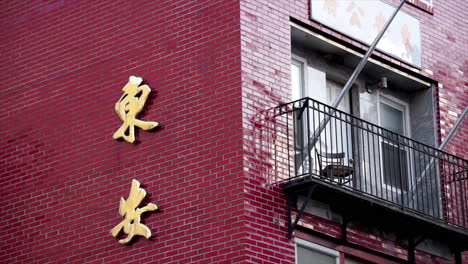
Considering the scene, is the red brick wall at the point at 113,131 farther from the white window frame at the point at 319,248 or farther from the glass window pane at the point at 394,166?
the glass window pane at the point at 394,166

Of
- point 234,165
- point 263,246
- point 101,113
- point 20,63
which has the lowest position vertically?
point 263,246

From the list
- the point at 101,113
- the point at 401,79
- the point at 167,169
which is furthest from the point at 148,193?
the point at 401,79

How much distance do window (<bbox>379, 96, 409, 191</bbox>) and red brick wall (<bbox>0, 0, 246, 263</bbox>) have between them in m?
3.30

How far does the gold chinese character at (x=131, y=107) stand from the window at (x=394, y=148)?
13.0ft

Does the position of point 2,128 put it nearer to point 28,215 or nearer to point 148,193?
point 28,215

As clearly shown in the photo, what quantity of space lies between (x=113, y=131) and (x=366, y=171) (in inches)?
175

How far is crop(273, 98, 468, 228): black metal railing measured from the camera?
18500mm

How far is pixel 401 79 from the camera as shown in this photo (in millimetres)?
21938

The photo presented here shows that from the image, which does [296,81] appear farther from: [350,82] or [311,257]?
[311,257]

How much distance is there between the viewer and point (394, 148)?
2144 cm

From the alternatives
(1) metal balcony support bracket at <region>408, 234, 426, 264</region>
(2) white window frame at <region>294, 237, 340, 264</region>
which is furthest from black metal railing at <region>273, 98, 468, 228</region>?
(2) white window frame at <region>294, 237, 340, 264</region>

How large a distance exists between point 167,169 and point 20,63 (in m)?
4.16

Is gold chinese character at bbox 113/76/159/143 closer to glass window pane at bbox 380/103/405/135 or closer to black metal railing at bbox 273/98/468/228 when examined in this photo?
black metal railing at bbox 273/98/468/228

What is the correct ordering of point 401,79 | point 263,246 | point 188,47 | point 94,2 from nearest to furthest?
point 263,246
point 188,47
point 94,2
point 401,79
